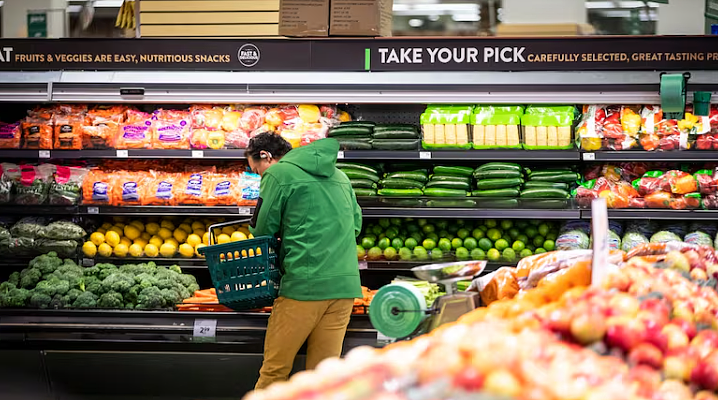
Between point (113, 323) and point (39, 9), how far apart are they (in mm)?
4587

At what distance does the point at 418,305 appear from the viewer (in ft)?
7.73

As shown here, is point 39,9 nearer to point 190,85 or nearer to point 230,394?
point 190,85

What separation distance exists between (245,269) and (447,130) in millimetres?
1774

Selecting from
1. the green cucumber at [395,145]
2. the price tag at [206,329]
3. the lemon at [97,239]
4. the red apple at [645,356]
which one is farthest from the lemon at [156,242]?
the red apple at [645,356]

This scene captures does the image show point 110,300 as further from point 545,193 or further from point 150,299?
point 545,193

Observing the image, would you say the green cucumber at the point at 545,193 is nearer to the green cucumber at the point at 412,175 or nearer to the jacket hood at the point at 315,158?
the green cucumber at the point at 412,175

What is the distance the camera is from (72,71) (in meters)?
4.95

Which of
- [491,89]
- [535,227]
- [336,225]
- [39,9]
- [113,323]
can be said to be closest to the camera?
[336,225]

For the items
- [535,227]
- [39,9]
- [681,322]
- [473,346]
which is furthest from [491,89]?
[39,9]

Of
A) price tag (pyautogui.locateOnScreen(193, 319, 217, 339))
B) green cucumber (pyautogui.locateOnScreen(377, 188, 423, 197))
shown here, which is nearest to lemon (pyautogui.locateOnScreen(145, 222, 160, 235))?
price tag (pyautogui.locateOnScreen(193, 319, 217, 339))

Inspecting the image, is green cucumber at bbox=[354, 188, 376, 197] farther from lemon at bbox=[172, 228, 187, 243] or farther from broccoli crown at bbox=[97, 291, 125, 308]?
broccoli crown at bbox=[97, 291, 125, 308]

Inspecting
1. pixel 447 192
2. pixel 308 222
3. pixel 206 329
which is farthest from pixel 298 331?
pixel 447 192

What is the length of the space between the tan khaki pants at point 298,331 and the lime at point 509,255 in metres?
1.55

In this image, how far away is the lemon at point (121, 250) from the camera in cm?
516
